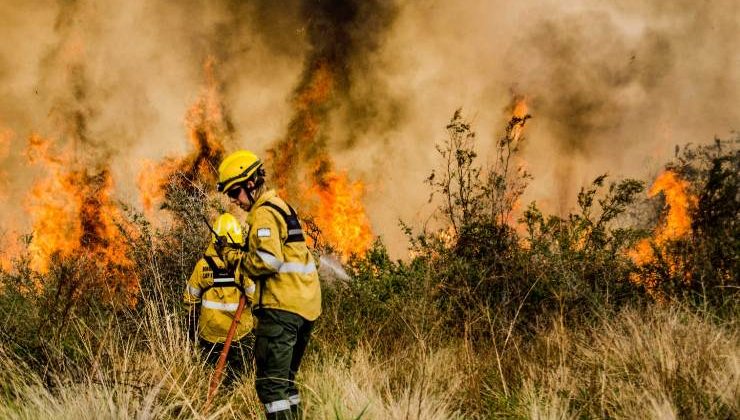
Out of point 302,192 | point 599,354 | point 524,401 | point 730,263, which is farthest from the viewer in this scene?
point 302,192

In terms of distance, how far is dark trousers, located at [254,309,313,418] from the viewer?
304cm

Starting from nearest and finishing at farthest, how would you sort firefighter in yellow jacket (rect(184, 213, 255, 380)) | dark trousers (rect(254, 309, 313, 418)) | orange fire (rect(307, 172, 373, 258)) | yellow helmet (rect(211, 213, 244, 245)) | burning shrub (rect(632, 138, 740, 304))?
dark trousers (rect(254, 309, 313, 418)), firefighter in yellow jacket (rect(184, 213, 255, 380)), yellow helmet (rect(211, 213, 244, 245)), burning shrub (rect(632, 138, 740, 304)), orange fire (rect(307, 172, 373, 258))

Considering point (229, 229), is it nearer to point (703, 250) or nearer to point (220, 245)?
point (220, 245)

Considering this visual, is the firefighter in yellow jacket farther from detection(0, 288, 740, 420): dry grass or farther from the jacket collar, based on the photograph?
the jacket collar

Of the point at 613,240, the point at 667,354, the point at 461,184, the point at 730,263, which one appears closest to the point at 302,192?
the point at 461,184

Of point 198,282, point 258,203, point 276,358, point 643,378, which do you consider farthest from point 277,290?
point 643,378

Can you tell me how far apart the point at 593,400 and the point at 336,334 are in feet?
8.41

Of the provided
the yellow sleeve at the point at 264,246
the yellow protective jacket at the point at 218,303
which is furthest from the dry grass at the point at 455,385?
the yellow sleeve at the point at 264,246

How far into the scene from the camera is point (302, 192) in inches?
562

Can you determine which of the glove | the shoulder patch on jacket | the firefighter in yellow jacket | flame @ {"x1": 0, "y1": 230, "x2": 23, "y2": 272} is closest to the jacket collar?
the shoulder patch on jacket

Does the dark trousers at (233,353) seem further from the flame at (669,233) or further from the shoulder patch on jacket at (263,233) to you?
the flame at (669,233)

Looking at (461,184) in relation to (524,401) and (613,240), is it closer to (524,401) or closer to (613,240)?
(613,240)

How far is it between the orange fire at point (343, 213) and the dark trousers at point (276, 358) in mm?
6525

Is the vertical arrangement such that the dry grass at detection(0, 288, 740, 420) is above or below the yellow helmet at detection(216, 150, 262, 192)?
below
